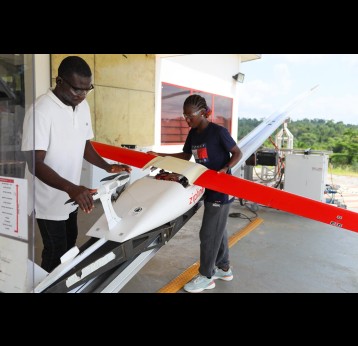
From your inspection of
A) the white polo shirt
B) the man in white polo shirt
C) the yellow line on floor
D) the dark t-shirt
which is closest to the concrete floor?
the yellow line on floor

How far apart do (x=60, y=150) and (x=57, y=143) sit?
0.16ft

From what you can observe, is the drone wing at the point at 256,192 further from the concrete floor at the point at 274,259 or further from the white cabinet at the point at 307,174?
the white cabinet at the point at 307,174

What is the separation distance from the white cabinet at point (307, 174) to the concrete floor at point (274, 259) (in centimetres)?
68

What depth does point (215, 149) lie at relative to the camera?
269 cm

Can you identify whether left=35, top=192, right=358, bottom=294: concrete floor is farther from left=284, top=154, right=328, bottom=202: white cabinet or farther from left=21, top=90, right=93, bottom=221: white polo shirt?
left=21, top=90, right=93, bottom=221: white polo shirt

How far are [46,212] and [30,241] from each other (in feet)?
3.20

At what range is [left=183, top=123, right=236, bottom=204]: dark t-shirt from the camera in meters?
2.67

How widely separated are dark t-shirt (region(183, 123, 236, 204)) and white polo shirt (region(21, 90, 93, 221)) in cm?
101

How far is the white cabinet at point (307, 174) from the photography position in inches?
222

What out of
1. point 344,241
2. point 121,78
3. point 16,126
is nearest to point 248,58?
point 121,78

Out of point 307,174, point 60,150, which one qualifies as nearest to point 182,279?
point 60,150

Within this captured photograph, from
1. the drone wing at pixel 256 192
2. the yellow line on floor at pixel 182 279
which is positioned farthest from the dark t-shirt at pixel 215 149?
the yellow line on floor at pixel 182 279

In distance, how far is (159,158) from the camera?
268 cm

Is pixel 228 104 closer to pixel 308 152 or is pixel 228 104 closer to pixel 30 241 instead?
pixel 308 152
